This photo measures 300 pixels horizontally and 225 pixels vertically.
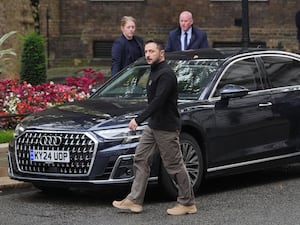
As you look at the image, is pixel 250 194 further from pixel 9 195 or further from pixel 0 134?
pixel 0 134

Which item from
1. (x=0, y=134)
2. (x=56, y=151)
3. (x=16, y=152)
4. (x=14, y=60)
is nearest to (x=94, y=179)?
(x=56, y=151)

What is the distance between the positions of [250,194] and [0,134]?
349 cm

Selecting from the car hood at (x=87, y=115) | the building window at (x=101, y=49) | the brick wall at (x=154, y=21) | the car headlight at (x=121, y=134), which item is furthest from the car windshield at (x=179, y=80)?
the building window at (x=101, y=49)

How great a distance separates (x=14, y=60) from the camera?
17.2 metres

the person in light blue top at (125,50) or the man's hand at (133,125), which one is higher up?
the person in light blue top at (125,50)

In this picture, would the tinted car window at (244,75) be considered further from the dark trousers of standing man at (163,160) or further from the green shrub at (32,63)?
the green shrub at (32,63)

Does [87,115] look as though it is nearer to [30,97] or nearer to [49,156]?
[49,156]

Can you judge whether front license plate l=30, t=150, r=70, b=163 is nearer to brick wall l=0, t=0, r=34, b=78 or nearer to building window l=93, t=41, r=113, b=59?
brick wall l=0, t=0, r=34, b=78

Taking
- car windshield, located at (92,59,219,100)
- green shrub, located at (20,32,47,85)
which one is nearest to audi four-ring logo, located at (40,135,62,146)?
car windshield, located at (92,59,219,100)

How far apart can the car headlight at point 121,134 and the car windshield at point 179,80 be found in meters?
1.03

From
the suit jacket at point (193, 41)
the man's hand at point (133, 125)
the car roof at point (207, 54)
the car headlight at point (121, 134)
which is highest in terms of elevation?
the suit jacket at point (193, 41)

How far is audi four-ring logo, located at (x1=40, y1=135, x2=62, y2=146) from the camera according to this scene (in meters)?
8.76

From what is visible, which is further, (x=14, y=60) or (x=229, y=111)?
(x=14, y=60)

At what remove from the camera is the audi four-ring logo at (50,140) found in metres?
8.76
